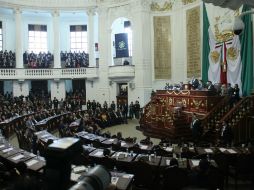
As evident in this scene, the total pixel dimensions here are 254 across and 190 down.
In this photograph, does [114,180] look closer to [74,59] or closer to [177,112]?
[177,112]

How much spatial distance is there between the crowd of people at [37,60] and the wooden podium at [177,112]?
1438 cm

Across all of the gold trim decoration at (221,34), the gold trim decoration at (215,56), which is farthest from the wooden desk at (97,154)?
the gold trim decoration at (215,56)

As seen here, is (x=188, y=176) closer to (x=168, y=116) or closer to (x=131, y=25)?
(x=168, y=116)

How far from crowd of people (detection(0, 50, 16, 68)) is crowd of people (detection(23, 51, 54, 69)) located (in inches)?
43.8

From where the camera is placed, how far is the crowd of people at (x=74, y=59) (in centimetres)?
2859

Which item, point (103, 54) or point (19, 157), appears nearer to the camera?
point (19, 157)

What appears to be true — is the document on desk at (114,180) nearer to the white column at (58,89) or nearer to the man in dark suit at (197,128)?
the man in dark suit at (197,128)

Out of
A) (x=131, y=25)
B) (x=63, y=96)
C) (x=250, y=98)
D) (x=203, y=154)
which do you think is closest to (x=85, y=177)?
(x=203, y=154)

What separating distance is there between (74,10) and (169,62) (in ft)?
34.2

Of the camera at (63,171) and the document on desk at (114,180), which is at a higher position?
the camera at (63,171)

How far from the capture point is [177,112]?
15094 mm

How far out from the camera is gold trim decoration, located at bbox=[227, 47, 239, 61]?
1728 centimetres

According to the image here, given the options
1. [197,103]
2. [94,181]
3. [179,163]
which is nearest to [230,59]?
[197,103]

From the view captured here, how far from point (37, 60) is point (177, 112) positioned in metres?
17.2
